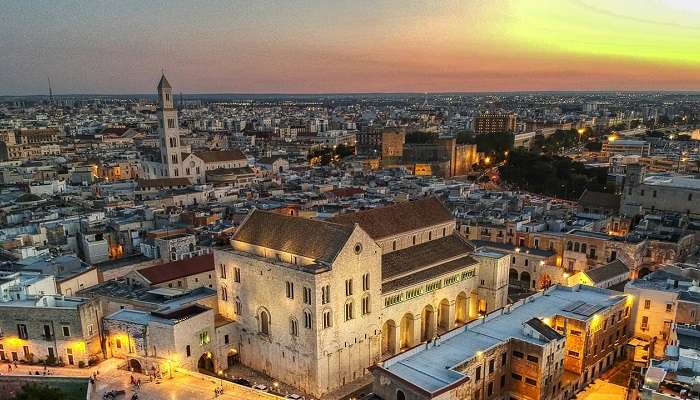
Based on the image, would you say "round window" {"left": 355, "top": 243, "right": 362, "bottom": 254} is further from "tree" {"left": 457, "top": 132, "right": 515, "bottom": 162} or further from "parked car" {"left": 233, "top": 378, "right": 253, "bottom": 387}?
"tree" {"left": 457, "top": 132, "right": 515, "bottom": 162}

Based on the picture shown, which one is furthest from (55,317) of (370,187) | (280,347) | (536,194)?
(536,194)

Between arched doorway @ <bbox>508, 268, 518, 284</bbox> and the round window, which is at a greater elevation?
the round window

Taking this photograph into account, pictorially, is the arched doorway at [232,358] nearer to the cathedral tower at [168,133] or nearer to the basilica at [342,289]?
the basilica at [342,289]

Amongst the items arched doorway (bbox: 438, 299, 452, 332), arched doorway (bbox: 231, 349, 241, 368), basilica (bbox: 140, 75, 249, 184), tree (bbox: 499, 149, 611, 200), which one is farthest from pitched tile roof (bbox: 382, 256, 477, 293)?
basilica (bbox: 140, 75, 249, 184)

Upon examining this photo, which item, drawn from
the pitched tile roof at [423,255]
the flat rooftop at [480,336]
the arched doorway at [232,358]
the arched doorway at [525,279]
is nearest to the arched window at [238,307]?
the arched doorway at [232,358]

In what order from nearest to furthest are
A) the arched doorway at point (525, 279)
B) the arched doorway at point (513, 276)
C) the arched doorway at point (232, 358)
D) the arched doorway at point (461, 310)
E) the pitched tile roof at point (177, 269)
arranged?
1. the arched doorway at point (232, 358)
2. the pitched tile roof at point (177, 269)
3. the arched doorway at point (461, 310)
4. the arched doorway at point (525, 279)
5. the arched doorway at point (513, 276)

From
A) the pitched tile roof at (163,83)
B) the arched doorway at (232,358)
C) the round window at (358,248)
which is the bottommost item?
the arched doorway at (232,358)
